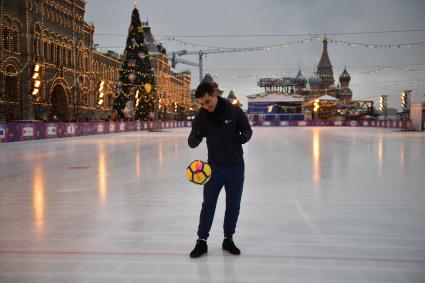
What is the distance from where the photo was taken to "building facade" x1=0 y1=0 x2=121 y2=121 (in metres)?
37.5

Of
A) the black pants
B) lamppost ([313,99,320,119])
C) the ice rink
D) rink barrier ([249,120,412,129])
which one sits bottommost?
the ice rink

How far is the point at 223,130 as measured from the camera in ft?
15.0

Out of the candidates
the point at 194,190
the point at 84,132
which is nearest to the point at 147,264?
the point at 194,190

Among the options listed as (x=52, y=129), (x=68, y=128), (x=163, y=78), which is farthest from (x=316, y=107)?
(x=52, y=129)

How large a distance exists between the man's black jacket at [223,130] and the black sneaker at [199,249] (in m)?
0.83

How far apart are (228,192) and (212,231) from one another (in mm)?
1044

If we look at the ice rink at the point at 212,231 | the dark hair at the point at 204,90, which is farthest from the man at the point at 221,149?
the ice rink at the point at 212,231

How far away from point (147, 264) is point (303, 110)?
84.7 meters

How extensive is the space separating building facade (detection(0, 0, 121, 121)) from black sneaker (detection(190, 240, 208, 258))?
34.5m

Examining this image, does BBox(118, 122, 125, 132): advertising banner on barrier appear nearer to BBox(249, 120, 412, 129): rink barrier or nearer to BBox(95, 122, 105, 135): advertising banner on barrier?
BBox(95, 122, 105, 135): advertising banner on barrier

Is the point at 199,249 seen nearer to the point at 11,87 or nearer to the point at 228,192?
the point at 228,192

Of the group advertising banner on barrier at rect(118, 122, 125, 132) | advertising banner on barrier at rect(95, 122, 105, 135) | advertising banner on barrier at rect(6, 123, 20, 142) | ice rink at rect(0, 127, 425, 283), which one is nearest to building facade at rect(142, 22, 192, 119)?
advertising banner on barrier at rect(118, 122, 125, 132)

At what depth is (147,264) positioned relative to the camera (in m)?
4.30

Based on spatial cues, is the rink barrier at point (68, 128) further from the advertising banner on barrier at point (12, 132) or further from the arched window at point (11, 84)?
the arched window at point (11, 84)
